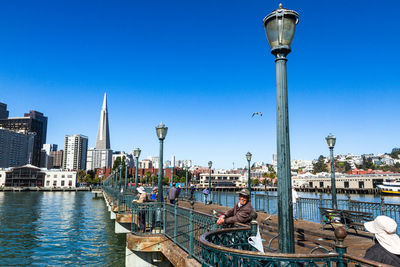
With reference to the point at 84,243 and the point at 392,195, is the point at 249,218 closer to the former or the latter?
the point at 84,243

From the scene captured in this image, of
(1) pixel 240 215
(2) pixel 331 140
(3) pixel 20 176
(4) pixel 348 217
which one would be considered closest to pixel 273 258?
(1) pixel 240 215

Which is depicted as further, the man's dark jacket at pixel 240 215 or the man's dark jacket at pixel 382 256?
the man's dark jacket at pixel 240 215

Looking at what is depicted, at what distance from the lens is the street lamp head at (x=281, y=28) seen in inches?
185

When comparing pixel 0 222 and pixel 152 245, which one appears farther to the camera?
pixel 0 222

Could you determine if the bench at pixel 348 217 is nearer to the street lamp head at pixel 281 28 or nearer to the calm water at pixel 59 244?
the street lamp head at pixel 281 28

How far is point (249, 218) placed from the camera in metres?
6.28

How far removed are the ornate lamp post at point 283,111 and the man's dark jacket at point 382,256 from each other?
107 centimetres

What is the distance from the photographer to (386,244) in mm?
3398

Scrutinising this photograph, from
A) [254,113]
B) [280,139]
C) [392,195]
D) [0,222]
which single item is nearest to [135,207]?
[254,113]

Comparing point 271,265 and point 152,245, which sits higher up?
point 271,265

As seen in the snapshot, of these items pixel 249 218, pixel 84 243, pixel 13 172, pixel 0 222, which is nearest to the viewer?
pixel 249 218

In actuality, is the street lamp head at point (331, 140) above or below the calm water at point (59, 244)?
above

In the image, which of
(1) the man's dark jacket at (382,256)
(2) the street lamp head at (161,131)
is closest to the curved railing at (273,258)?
(1) the man's dark jacket at (382,256)

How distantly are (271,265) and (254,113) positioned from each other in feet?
36.7
